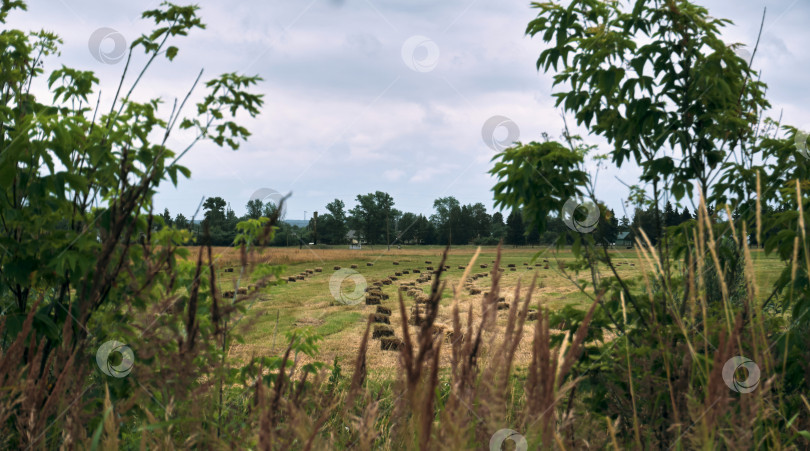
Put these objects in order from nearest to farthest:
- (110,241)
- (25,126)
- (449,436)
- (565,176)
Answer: (449,436) → (110,241) → (25,126) → (565,176)

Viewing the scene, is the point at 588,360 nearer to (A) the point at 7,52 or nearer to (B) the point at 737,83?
(B) the point at 737,83

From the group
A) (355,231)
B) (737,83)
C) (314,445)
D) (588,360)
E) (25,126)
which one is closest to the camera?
(314,445)

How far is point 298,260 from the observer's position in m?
34.9

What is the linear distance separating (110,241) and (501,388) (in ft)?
3.40

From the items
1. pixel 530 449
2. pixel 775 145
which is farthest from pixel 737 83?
pixel 530 449

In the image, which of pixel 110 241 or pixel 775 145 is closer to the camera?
pixel 110 241

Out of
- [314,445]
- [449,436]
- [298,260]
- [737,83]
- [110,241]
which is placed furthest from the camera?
[298,260]

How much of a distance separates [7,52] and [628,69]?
4290mm

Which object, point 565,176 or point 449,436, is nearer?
point 449,436

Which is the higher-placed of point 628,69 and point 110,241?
point 628,69

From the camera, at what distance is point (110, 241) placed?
1.36m

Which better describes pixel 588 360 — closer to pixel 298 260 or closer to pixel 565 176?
pixel 565 176

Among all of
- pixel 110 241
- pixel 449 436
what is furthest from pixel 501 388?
pixel 110 241

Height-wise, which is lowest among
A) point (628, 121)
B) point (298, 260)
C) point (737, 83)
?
point (298, 260)
